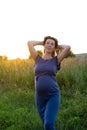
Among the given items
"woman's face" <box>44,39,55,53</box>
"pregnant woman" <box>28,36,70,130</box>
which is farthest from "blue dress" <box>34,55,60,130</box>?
"woman's face" <box>44,39,55,53</box>

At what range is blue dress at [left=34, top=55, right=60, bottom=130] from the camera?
26.2 feet

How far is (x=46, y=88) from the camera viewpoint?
8047 mm

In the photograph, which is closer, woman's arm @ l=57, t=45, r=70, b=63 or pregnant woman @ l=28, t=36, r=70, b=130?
pregnant woman @ l=28, t=36, r=70, b=130

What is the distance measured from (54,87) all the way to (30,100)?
17.0ft

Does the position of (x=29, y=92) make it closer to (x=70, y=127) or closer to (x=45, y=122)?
Answer: (x=70, y=127)

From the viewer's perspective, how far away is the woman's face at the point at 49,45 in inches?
328

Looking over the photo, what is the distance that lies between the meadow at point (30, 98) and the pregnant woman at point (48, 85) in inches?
84.9

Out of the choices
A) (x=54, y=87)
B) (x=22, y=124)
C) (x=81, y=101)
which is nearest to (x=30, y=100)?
(x=81, y=101)

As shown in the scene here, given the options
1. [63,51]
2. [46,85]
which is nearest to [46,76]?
[46,85]

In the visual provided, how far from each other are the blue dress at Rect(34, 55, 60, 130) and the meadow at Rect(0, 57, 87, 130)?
2.13 meters

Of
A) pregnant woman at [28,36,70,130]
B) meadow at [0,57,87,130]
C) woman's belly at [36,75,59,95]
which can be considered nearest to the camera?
pregnant woman at [28,36,70,130]

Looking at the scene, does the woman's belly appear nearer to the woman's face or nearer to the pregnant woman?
the pregnant woman

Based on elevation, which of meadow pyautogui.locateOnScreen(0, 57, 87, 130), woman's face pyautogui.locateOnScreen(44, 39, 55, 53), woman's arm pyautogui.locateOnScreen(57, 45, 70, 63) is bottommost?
meadow pyautogui.locateOnScreen(0, 57, 87, 130)

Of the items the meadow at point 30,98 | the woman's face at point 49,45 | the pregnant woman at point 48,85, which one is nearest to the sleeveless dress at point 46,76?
the pregnant woman at point 48,85
